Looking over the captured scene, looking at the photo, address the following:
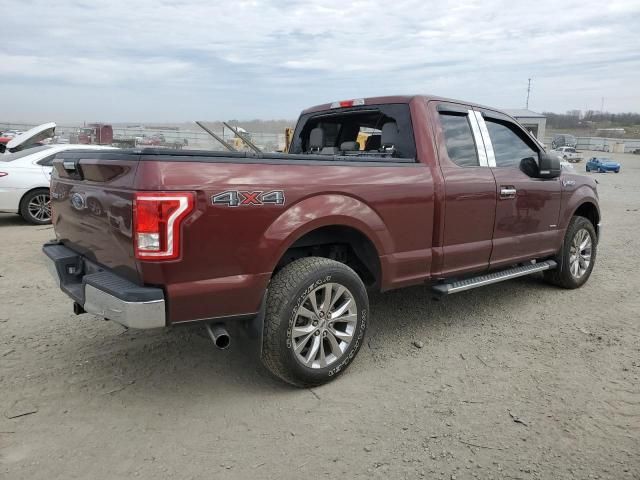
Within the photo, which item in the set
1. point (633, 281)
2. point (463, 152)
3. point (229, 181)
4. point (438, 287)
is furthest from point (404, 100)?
point (633, 281)

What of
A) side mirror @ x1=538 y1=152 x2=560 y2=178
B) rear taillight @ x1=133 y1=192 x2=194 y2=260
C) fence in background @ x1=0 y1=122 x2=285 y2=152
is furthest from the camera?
fence in background @ x1=0 y1=122 x2=285 y2=152

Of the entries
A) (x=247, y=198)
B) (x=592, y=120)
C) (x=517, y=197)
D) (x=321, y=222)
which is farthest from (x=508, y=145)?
(x=592, y=120)

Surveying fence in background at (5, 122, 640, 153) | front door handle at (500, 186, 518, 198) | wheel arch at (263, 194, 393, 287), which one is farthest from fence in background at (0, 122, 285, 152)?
wheel arch at (263, 194, 393, 287)

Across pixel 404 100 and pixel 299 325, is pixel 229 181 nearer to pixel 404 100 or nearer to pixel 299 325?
pixel 299 325

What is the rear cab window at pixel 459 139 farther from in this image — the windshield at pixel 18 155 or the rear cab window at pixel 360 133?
the windshield at pixel 18 155

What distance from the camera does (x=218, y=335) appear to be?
2.94 metres

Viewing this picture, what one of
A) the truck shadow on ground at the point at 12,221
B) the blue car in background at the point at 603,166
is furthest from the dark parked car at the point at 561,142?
the truck shadow on ground at the point at 12,221

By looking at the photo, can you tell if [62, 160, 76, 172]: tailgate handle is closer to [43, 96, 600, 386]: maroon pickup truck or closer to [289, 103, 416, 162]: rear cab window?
[43, 96, 600, 386]: maroon pickup truck

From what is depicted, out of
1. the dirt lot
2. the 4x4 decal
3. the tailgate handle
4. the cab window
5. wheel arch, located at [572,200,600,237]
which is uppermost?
the cab window

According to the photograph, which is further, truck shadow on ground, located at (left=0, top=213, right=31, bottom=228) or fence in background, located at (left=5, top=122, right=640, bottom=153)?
fence in background, located at (left=5, top=122, right=640, bottom=153)

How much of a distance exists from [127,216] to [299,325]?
1261 millimetres

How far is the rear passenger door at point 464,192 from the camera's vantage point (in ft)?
→ 13.3

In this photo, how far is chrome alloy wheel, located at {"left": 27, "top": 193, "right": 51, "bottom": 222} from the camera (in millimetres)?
9180

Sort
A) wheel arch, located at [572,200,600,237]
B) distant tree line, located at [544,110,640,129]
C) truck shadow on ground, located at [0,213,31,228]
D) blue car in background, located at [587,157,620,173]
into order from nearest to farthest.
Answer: wheel arch, located at [572,200,600,237]
truck shadow on ground, located at [0,213,31,228]
blue car in background, located at [587,157,620,173]
distant tree line, located at [544,110,640,129]
